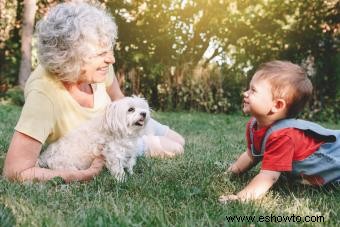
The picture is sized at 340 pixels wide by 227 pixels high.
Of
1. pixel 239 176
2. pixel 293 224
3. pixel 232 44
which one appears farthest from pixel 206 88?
pixel 293 224

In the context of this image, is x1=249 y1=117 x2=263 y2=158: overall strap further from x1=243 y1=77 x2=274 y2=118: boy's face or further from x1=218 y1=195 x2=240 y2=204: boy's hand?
x1=218 y1=195 x2=240 y2=204: boy's hand

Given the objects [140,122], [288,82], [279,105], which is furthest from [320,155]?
[140,122]

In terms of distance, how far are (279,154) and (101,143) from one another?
4.47 feet

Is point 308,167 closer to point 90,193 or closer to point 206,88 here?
point 90,193

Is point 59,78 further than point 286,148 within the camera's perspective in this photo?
Yes

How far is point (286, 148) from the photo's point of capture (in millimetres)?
2924

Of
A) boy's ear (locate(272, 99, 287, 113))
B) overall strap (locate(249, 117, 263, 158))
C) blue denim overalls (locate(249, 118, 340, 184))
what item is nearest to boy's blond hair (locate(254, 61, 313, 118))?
boy's ear (locate(272, 99, 287, 113))

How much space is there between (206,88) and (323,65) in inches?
116

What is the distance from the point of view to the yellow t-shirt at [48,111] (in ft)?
10.9

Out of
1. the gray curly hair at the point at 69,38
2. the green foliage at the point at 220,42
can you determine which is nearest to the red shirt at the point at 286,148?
the gray curly hair at the point at 69,38

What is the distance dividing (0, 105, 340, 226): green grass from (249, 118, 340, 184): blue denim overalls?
123 mm

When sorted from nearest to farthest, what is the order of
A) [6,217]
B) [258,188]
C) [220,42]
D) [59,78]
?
[6,217], [258,188], [59,78], [220,42]

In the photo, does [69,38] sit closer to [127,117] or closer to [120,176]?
[127,117]

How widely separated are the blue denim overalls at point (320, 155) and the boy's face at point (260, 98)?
12cm
